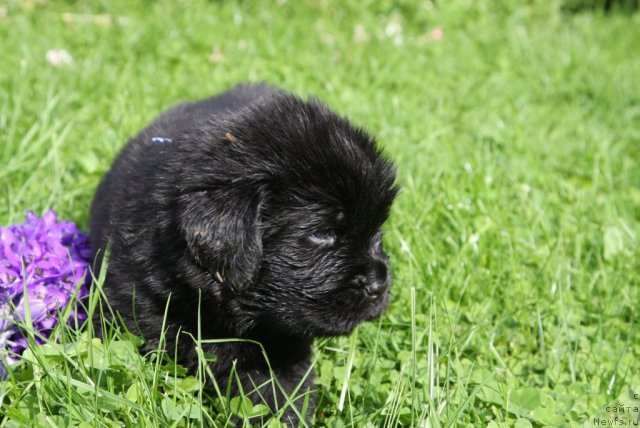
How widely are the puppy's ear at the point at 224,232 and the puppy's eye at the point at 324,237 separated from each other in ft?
0.68

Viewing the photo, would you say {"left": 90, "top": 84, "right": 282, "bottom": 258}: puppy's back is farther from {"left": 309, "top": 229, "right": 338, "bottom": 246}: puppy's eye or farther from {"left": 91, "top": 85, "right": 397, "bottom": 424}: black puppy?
{"left": 309, "top": 229, "right": 338, "bottom": 246}: puppy's eye

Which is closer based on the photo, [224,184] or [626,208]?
[224,184]

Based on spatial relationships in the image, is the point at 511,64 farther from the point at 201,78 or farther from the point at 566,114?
the point at 201,78

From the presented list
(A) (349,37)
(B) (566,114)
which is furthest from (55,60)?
(B) (566,114)

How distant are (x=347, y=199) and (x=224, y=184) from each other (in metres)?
0.42

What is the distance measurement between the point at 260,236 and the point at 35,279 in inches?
39.2

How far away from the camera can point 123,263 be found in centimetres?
274

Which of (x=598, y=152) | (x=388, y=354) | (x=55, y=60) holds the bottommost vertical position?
(x=388, y=354)

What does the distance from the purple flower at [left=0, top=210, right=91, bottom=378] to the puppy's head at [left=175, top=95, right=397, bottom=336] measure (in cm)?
59

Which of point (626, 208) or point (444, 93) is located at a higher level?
point (444, 93)

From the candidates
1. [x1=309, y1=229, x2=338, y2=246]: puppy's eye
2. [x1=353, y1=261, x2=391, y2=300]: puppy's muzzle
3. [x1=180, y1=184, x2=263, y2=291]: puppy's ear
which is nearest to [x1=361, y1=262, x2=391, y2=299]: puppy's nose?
[x1=353, y1=261, x2=391, y2=300]: puppy's muzzle

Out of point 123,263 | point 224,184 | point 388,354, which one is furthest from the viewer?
point 388,354

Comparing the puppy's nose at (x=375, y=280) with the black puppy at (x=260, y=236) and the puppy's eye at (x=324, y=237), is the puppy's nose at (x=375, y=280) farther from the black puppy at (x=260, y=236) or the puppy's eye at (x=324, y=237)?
the puppy's eye at (x=324, y=237)
